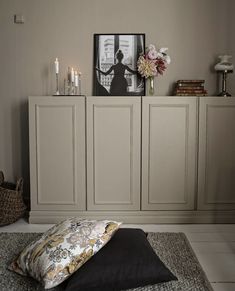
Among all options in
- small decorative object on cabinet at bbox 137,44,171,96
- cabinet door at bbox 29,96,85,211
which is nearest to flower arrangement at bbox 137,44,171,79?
small decorative object on cabinet at bbox 137,44,171,96

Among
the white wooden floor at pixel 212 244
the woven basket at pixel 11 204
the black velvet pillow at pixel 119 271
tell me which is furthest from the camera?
the woven basket at pixel 11 204

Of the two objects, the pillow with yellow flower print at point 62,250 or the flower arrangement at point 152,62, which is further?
the flower arrangement at point 152,62

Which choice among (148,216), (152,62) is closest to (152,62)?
(152,62)

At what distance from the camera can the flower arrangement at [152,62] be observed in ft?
10.6

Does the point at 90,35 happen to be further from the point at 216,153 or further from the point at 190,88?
the point at 216,153

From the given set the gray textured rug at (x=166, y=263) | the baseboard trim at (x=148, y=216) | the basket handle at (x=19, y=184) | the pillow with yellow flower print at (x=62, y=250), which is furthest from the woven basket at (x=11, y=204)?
the pillow with yellow flower print at (x=62, y=250)

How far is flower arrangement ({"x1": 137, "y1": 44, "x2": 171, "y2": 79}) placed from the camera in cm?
323

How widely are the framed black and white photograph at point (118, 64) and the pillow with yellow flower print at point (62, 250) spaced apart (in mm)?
1628

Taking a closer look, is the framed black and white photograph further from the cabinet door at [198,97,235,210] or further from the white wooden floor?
the white wooden floor

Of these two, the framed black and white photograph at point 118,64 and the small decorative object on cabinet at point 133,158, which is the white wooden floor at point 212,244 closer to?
the small decorative object on cabinet at point 133,158

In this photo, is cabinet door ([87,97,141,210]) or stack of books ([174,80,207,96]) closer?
cabinet door ([87,97,141,210])

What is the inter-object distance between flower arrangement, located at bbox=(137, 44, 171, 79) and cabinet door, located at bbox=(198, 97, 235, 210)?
50cm

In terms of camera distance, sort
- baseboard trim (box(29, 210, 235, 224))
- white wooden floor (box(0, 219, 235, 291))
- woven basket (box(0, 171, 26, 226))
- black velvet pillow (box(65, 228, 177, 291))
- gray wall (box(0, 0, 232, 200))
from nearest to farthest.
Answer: black velvet pillow (box(65, 228, 177, 291)), white wooden floor (box(0, 219, 235, 291)), woven basket (box(0, 171, 26, 226)), baseboard trim (box(29, 210, 235, 224)), gray wall (box(0, 0, 232, 200))

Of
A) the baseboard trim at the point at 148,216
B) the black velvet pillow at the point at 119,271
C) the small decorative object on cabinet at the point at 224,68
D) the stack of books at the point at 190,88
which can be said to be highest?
the small decorative object on cabinet at the point at 224,68
